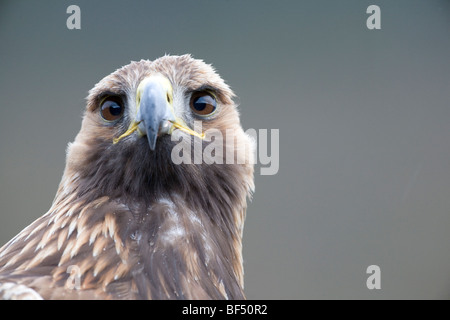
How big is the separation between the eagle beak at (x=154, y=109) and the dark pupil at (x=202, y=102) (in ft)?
0.46

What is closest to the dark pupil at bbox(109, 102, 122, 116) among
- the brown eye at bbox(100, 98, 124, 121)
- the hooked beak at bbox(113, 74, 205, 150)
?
the brown eye at bbox(100, 98, 124, 121)

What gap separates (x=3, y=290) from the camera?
0.86 metres

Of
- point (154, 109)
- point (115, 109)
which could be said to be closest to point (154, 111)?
point (154, 109)

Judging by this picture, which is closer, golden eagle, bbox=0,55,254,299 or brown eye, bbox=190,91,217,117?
golden eagle, bbox=0,55,254,299

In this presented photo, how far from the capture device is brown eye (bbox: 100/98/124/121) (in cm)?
122

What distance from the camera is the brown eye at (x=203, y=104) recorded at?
4.09 ft

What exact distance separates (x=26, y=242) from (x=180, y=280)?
16.2 inches

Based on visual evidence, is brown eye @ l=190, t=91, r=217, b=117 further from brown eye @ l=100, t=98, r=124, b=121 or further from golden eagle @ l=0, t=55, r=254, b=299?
brown eye @ l=100, t=98, r=124, b=121

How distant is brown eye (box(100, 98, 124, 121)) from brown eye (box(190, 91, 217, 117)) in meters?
0.19

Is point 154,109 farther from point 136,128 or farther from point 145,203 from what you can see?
point 145,203

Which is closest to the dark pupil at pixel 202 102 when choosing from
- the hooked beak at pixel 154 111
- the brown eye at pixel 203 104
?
the brown eye at pixel 203 104

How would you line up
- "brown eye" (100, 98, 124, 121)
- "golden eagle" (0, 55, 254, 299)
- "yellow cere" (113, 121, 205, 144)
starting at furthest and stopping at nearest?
"brown eye" (100, 98, 124, 121), "yellow cere" (113, 121, 205, 144), "golden eagle" (0, 55, 254, 299)

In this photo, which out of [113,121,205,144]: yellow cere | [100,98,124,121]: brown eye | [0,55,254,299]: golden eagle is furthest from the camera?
[100,98,124,121]: brown eye
